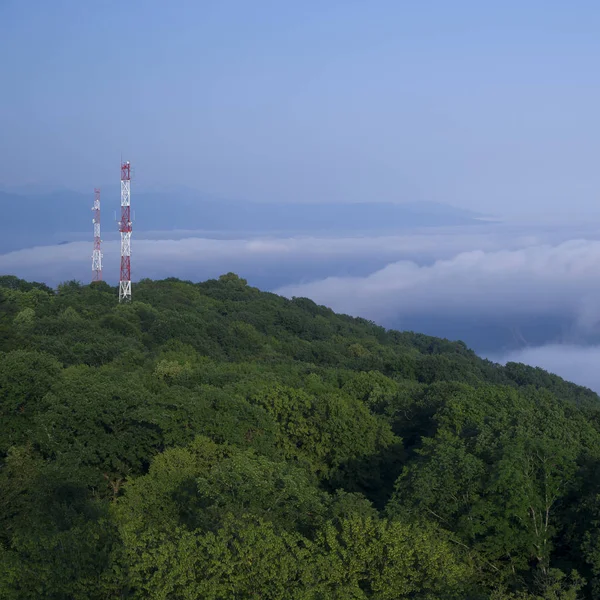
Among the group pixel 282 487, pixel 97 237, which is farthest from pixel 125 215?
pixel 282 487

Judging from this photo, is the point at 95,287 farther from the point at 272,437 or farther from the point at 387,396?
the point at 272,437

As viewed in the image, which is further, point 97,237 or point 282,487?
point 97,237

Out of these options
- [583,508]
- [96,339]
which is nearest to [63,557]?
[583,508]

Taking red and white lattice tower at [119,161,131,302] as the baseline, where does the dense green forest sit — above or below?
below

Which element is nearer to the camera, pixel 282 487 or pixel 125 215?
pixel 282 487

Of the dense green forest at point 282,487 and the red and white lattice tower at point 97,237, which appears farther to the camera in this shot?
the red and white lattice tower at point 97,237

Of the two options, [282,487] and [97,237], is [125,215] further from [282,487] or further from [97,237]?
[282,487]

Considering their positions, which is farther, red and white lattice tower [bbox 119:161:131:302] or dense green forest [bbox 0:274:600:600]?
red and white lattice tower [bbox 119:161:131:302]

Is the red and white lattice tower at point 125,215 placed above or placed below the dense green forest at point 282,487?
above

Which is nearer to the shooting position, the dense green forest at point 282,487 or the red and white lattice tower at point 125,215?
the dense green forest at point 282,487

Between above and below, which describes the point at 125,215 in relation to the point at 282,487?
above
